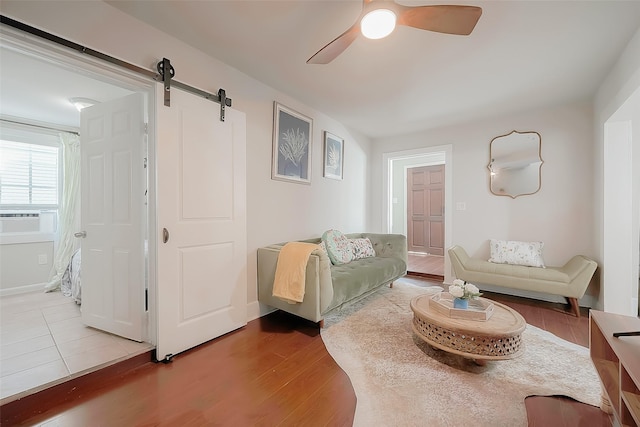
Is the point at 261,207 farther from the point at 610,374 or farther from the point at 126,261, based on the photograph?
the point at 610,374

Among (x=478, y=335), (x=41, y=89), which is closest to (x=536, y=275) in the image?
(x=478, y=335)

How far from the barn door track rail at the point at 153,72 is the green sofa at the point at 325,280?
1478mm

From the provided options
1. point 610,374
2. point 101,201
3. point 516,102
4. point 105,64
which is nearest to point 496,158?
point 516,102

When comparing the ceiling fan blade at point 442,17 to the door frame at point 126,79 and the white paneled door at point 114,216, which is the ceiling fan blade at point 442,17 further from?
the white paneled door at point 114,216

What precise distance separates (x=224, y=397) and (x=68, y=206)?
12.9 feet

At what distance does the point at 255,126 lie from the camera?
270 centimetres


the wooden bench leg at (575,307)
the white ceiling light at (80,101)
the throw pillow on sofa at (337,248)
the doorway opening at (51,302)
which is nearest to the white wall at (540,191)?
the wooden bench leg at (575,307)

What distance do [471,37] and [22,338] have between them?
431 centimetres

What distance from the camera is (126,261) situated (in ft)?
6.74

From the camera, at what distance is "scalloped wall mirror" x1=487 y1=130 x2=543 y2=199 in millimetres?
3425

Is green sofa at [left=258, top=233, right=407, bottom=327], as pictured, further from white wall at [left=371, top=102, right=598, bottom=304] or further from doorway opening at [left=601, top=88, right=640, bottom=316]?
doorway opening at [left=601, top=88, right=640, bottom=316]

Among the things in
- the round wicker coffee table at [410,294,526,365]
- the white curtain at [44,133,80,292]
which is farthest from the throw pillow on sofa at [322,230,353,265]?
the white curtain at [44,133,80,292]

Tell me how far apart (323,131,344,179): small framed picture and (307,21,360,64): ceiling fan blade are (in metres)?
1.87

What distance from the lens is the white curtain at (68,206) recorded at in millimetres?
3645
